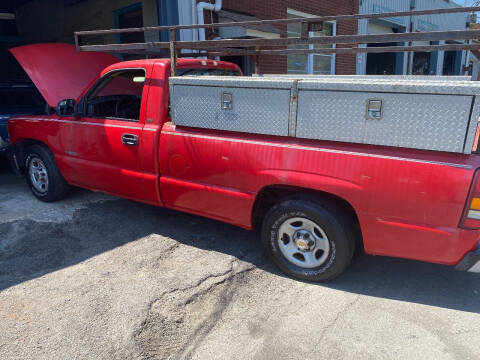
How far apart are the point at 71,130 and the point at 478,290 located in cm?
454

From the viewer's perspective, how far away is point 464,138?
8.44 ft

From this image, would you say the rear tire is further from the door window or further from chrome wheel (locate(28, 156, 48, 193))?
the door window

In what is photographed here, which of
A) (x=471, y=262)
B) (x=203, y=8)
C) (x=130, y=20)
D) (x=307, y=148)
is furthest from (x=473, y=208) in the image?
(x=130, y=20)

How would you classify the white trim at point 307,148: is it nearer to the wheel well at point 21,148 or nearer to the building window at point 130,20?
the wheel well at point 21,148

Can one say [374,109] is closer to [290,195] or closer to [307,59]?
[290,195]

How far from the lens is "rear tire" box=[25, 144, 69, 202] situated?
5090 mm

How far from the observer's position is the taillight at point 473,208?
2566mm

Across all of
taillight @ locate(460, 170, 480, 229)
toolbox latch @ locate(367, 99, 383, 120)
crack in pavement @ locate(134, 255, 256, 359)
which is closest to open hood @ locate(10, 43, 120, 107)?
crack in pavement @ locate(134, 255, 256, 359)

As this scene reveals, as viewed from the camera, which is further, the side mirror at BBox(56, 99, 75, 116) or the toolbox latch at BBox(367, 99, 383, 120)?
the side mirror at BBox(56, 99, 75, 116)

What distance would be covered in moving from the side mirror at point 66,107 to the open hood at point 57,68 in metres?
0.50

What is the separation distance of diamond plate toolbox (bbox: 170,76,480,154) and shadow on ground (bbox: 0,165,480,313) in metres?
1.29

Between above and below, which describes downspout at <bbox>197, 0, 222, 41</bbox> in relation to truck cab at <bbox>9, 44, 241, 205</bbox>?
above

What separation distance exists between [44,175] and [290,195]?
3.59 m

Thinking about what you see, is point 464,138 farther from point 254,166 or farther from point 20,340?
point 20,340
